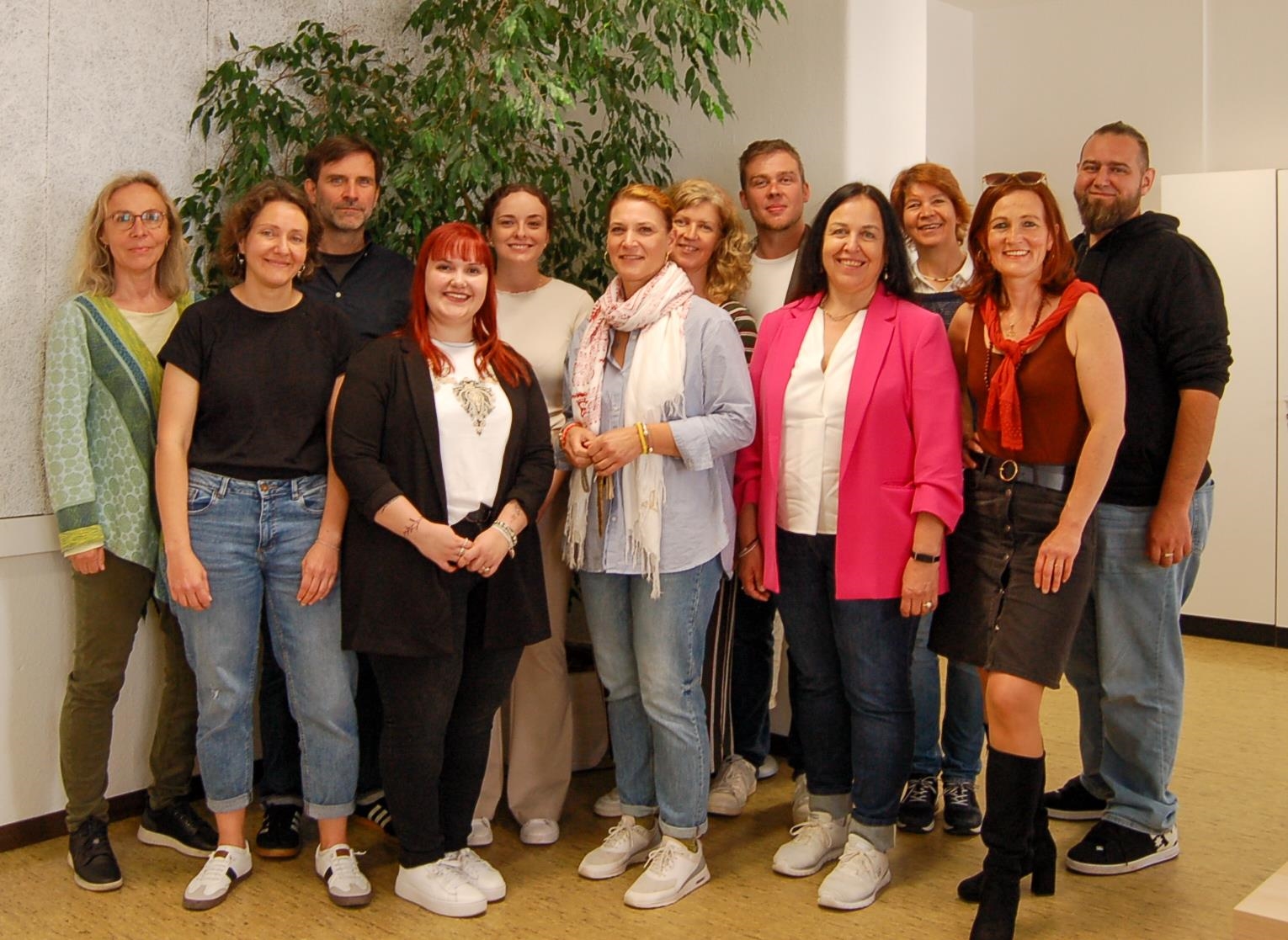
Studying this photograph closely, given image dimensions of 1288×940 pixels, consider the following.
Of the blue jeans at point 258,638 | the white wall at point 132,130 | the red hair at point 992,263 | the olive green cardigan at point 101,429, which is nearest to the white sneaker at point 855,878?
the blue jeans at point 258,638

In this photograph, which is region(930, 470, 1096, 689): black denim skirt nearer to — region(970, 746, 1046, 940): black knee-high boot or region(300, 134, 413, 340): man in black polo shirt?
region(970, 746, 1046, 940): black knee-high boot

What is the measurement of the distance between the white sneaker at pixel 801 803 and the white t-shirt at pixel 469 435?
112cm

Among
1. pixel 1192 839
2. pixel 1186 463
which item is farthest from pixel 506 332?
pixel 1192 839

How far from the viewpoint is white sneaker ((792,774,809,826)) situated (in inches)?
126

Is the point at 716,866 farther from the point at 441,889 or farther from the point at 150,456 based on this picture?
the point at 150,456

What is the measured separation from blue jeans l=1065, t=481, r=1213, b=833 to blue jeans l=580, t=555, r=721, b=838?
91 cm

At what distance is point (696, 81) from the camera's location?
347 cm

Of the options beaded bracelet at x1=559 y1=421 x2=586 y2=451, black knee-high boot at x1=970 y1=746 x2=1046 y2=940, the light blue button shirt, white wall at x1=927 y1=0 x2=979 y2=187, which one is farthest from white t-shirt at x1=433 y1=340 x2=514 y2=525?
white wall at x1=927 y1=0 x2=979 y2=187

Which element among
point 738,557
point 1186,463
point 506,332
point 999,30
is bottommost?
point 738,557

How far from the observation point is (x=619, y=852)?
2.95 meters

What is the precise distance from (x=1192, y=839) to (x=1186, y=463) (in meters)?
1.04

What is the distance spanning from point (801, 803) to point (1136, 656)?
911mm

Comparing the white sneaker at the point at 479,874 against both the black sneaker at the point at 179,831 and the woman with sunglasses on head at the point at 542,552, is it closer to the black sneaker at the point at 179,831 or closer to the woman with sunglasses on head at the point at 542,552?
the woman with sunglasses on head at the point at 542,552

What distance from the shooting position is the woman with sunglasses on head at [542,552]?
10.1ft
